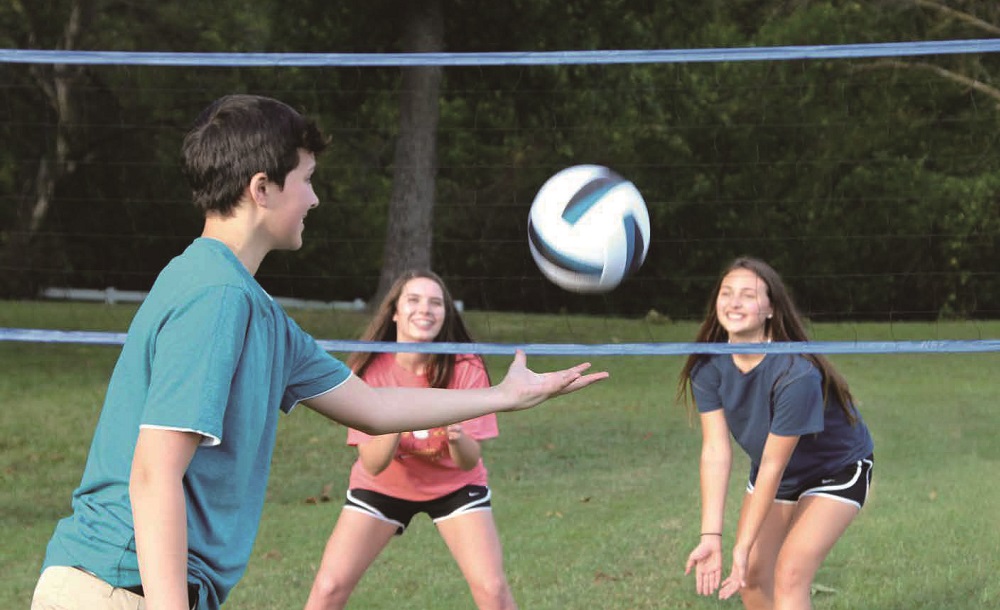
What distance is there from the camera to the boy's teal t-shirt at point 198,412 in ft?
7.26

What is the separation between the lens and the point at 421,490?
15.5ft

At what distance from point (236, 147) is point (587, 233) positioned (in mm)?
2340

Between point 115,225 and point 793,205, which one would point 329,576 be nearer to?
point 793,205

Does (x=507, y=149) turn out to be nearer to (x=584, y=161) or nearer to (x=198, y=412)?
(x=584, y=161)

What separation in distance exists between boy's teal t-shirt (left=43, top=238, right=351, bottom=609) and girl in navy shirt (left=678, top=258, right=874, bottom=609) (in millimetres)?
2303

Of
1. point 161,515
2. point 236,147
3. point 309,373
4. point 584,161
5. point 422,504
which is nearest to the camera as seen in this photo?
point 161,515

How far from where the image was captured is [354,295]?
22.4m

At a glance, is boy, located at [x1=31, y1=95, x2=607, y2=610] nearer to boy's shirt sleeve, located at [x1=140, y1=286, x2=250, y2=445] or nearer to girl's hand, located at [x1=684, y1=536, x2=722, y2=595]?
boy's shirt sleeve, located at [x1=140, y1=286, x2=250, y2=445]

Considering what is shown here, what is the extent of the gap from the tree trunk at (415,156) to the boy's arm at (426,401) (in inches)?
368

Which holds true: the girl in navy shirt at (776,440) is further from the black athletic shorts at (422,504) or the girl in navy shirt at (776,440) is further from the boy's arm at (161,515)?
the boy's arm at (161,515)

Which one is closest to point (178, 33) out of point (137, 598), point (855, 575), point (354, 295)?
point (354, 295)

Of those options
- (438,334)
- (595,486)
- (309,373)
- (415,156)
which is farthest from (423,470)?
(415,156)

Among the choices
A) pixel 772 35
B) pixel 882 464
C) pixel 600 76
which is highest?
pixel 772 35

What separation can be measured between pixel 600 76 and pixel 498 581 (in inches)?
470
